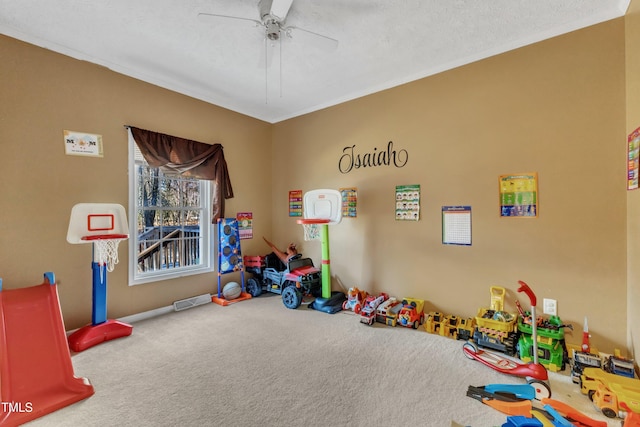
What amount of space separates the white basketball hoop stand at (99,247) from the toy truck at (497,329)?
3.47m

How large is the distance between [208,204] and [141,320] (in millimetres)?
1665

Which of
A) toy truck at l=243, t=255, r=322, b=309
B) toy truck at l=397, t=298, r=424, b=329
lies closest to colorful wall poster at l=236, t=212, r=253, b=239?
toy truck at l=243, t=255, r=322, b=309

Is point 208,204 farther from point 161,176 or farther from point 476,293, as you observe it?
point 476,293

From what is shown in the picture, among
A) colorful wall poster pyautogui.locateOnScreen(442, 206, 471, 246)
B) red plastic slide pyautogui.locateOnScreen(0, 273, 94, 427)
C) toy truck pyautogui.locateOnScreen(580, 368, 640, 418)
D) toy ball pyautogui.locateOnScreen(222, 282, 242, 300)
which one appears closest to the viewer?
toy truck pyautogui.locateOnScreen(580, 368, 640, 418)

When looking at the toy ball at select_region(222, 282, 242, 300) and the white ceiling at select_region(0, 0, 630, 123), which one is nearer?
the white ceiling at select_region(0, 0, 630, 123)

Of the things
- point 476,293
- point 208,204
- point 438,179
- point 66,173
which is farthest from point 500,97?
point 66,173

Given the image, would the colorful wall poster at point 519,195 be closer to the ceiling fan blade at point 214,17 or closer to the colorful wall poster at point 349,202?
the colorful wall poster at point 349,202

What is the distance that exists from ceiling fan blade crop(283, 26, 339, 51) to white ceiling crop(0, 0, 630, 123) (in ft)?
0.06

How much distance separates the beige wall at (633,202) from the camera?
6.53 ft

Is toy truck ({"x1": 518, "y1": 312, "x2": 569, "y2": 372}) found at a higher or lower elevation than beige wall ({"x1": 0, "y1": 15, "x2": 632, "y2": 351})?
lower

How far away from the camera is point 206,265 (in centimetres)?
401

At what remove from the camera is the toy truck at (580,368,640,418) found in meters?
1.62

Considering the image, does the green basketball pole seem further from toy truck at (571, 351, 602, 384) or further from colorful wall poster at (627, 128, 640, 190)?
colorful wall poster at (627, 128, 640, 190)

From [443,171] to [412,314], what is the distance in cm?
162
